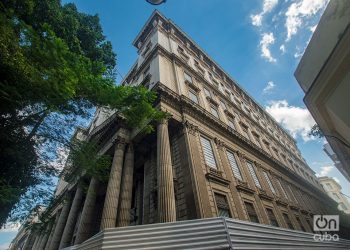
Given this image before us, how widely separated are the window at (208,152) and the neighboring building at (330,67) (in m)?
8.53

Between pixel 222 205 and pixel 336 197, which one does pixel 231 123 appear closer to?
pixel 222 205

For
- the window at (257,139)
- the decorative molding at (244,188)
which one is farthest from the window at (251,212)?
the window at (257,139)

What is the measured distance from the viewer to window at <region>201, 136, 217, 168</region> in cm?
1244

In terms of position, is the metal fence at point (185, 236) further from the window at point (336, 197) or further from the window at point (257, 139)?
the window at point (336, 197)

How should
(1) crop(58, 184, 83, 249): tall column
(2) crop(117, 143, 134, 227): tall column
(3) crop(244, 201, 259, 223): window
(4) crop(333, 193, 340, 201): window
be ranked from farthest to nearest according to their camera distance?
1. (4) crop(333, 193, 340, 201): window
2. (1) crop(58, 184, 83, 249): tall column
3. (3) crop(244, 201, 259, 223): window
4. (2) crop(117, 143, 134, 227): tall column

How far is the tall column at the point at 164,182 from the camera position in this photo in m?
8.05

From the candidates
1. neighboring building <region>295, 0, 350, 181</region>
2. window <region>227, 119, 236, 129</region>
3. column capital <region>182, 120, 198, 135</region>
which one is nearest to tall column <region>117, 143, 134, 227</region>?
column capital <region>182, 120, 198, 135</region>

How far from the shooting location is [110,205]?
9977 millimetres

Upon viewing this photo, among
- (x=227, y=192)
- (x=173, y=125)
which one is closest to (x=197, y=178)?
(x=227, y=192)

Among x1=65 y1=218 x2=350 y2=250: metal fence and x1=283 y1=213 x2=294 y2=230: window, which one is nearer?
x1=65 y1=218 x2=350 y2=250: metal fence

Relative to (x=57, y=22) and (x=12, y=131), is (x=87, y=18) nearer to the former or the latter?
(x=57, y=22)

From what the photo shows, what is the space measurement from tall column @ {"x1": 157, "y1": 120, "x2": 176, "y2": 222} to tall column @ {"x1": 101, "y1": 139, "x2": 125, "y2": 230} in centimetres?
295

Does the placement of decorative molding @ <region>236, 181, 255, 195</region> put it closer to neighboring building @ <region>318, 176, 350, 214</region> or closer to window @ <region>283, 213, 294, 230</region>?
window @ <region>283, 213, 294, 230</region>

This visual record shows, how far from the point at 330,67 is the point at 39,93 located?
738cm
